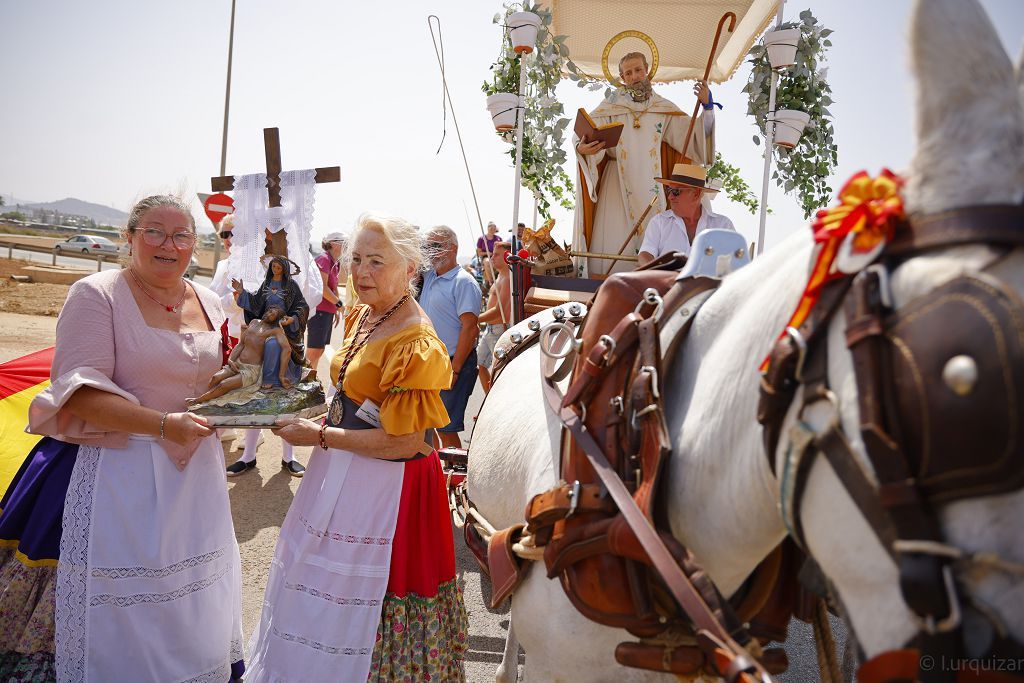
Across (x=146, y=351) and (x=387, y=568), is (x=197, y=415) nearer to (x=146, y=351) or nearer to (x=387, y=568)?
(x=146, y=351)

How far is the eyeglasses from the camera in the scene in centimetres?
254

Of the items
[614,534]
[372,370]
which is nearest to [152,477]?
[372,370]

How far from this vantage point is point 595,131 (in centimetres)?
360

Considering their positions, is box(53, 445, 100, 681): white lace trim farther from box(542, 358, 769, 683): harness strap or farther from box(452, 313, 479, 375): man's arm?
box(452, 313, 479, 375): man's arm

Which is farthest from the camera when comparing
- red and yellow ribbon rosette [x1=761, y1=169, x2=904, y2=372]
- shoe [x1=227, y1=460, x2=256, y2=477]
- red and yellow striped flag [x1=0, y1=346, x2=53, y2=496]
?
shoe [x1=227, y1=460, x2=256, y2=477]

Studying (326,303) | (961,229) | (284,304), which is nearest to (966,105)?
(961,229)

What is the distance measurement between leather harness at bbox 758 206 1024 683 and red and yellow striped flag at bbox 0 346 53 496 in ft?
13.4

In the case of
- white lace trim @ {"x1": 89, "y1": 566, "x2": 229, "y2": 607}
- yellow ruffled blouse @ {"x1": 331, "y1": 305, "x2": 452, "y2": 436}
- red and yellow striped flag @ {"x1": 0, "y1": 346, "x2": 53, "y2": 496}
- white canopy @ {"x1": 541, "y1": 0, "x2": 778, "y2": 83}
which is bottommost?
white lace trim @ {"x1": 89, "y1": 566, "x2": 229, "y2": 607}

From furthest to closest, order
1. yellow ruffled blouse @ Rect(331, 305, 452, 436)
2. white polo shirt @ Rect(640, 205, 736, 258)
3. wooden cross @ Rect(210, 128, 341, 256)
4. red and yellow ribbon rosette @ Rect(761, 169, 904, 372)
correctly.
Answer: white polo shirt @ Rect(640, 205, 736, 258), wooden cross @ Rect(210, 128, 341, 256), yellow ruffled blouse @ Rect(331, 305, 452, 436), red and yellow ribbon rosette @ Rect(761, 169, 904, 372)

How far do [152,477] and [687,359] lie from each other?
2185mm

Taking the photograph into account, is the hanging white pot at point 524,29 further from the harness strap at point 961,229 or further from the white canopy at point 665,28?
the harness strap at point 961,229

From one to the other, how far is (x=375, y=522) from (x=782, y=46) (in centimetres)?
326

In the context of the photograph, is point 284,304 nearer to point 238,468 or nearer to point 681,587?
point 681,587

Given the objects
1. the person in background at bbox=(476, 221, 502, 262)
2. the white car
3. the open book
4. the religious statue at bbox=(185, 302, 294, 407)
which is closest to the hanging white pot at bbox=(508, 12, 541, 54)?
the open book
